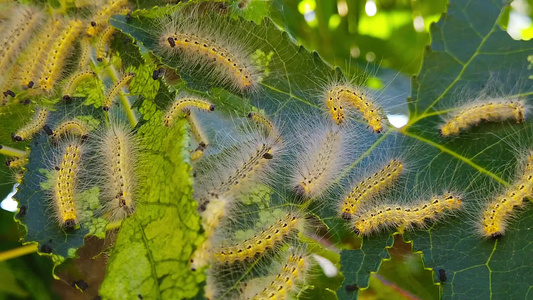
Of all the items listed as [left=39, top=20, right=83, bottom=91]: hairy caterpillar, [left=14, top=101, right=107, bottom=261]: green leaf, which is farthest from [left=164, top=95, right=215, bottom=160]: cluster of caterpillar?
[left=39, top=20, right=83, bottom=91]: hairy caterpillar

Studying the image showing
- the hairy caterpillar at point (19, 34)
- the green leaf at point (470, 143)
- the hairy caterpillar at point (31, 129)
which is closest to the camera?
the green leaf at point (470, 143)

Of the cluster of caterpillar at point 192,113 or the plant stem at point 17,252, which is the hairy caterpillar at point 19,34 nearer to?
the plant stem at point 17,252

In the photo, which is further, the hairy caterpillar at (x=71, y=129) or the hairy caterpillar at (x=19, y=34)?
the hairy caterpillar at (x=19, y=34)

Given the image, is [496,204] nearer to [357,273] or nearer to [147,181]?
[357,273]

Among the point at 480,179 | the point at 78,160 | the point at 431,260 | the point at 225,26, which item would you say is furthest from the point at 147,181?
the point at 480,179

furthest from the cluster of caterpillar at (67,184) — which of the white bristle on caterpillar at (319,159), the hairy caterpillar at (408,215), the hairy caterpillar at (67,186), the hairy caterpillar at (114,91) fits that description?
the hairy caterpillar at (408,215)

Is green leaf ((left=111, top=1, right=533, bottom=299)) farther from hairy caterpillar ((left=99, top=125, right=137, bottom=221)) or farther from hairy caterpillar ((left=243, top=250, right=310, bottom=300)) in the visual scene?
hairy caterpillar ((left=99, top=125, right=137, bottom=221))
